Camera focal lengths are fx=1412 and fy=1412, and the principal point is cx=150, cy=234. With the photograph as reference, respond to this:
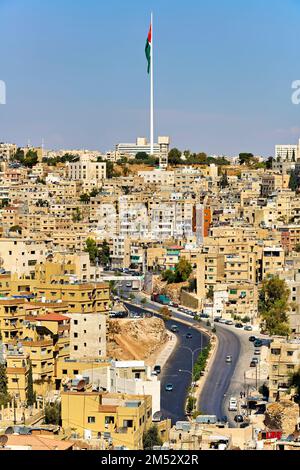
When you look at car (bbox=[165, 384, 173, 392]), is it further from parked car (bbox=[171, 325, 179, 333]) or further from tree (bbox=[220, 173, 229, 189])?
tree (bbox=[220, 173, 229, 189])

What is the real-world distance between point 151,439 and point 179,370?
4102 millimetres

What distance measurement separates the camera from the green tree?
8.30 metres

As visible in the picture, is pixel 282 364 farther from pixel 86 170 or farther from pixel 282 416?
pixel 86 170

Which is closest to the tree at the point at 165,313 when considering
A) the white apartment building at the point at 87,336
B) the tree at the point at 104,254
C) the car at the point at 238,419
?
the white apartment building at the point at 87,336

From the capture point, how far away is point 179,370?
12469mm

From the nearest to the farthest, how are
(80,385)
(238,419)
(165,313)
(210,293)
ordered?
(80,385) → (238,419) → (165,313) → (210,293)

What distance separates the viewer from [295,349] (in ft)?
36.9

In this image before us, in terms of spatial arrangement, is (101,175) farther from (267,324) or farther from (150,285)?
(267,324)

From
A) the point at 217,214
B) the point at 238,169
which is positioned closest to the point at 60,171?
the point at 238,169

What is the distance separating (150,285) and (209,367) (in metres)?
5.64

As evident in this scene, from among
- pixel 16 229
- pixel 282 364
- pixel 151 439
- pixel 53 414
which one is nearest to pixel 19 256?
pixel 282 364

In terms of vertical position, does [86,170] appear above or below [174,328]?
above

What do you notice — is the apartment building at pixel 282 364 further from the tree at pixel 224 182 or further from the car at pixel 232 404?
the tree at pixel 224 182
